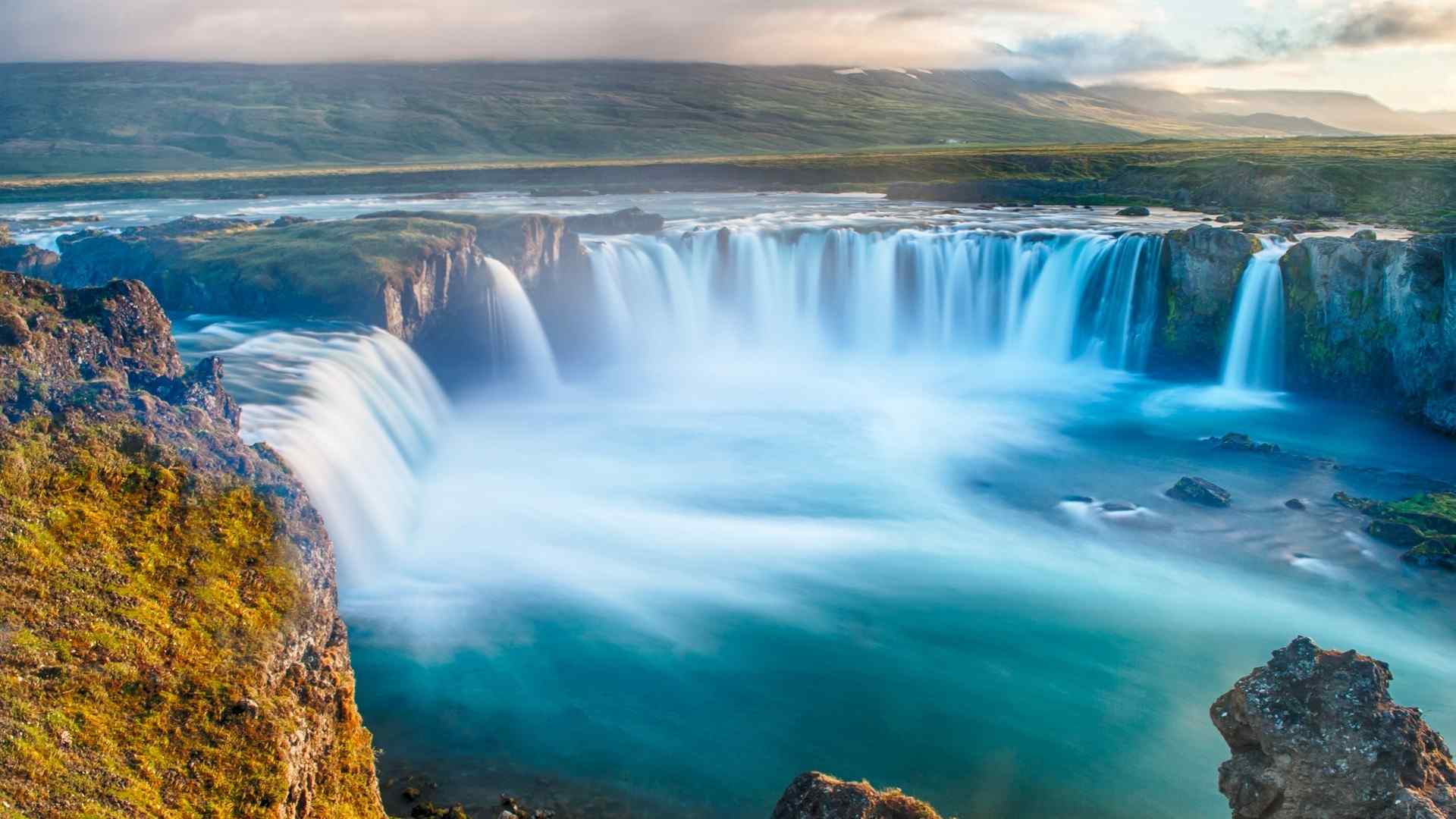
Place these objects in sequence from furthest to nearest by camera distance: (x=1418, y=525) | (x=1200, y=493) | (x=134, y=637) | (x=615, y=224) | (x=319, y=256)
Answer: (x=615, y=224), (x=319, y=256), (x=1200, y=493), (x=1418, y=525), (x=134, y=637)

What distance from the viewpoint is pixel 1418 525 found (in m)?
27.3

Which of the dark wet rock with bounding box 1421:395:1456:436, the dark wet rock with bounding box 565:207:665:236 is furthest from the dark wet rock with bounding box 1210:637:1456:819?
the dark wet rock with bounding box 565:207:665:236

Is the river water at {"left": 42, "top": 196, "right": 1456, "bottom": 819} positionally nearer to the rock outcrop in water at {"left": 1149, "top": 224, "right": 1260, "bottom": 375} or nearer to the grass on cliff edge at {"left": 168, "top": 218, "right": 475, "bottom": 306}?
the rock outcrop in water at {"left": 1149, "top": 224, "right": 1260, "bottom": 375}

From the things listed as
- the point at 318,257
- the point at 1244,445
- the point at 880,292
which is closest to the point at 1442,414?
the point at 1244,445

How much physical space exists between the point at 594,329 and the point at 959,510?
72.4 ft

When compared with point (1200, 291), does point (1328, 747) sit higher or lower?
lower

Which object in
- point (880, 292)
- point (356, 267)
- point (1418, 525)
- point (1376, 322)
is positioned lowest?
point (1418, 525)

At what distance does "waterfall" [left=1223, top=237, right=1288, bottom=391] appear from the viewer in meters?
41.9

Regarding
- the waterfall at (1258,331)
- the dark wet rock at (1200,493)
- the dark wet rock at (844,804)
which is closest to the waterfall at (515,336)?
A: the dark wet rock at (1200,493)

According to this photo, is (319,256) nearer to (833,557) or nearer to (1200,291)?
(833,557)

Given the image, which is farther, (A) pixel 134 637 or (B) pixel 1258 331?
(B) pixel 1258 331

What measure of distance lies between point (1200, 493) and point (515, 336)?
26.8 meters

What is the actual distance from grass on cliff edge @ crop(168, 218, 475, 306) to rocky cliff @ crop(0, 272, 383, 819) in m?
22.2

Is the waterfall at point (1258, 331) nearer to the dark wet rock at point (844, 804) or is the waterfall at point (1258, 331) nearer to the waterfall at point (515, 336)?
the waterfall at point (515, 336)
